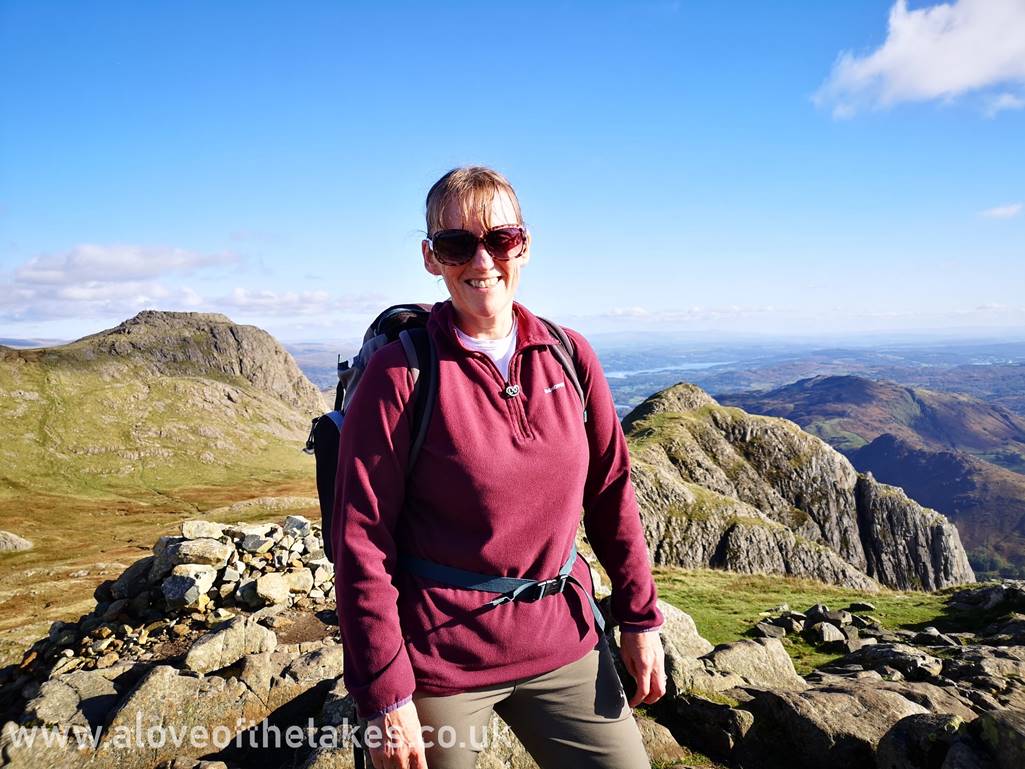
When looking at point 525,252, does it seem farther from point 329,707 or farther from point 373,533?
point 329,707

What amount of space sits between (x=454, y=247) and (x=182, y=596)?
17717mm

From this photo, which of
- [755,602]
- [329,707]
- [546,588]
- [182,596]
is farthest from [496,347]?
[755,602]

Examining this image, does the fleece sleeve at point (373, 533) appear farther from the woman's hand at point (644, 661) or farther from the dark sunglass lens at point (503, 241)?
the woman's hand at point (644, 661)

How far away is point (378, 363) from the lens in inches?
149

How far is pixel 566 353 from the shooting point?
4566 mm

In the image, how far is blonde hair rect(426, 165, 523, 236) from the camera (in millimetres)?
4074

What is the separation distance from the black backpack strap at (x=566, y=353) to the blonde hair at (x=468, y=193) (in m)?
0.93

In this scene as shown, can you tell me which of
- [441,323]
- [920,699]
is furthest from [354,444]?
[920,699]

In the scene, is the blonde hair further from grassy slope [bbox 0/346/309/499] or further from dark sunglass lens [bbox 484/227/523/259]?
grassy slope [bbox 0/346/309/499]

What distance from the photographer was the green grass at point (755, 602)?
27.7m

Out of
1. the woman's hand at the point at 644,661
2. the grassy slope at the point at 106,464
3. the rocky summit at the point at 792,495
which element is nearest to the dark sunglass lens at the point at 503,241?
the woman's hand at the point at 644,661

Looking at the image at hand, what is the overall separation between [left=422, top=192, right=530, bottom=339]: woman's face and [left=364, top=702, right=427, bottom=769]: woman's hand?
257 cm

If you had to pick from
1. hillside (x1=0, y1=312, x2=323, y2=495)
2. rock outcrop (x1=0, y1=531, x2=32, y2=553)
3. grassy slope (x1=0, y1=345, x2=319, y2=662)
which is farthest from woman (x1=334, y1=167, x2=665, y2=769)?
hillside (x1=0, y1=312, x2=323, y2=495)

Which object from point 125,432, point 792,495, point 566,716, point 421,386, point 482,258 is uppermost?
point 482,258
